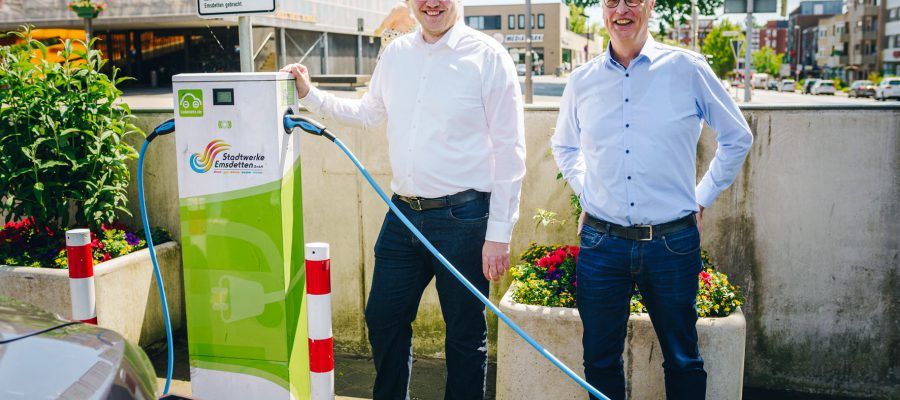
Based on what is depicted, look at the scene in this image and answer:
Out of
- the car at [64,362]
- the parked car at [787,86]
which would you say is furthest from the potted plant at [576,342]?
the parked car at [787,86]

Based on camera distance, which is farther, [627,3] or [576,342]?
[576,342]

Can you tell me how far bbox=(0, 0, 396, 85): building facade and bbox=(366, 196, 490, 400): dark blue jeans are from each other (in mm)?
31687

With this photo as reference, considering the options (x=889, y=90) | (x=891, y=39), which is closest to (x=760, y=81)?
(x=891, y=39)

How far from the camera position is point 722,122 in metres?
2.94

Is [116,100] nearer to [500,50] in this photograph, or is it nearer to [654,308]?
[500,50]

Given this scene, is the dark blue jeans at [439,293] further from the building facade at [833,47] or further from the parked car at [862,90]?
the building facade at [833,47]

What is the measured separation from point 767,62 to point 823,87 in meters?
47.8

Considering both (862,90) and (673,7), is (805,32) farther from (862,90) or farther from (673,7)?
(673,7)

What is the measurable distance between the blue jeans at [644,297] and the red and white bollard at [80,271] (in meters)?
2.28

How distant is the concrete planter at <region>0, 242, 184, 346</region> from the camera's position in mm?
4547

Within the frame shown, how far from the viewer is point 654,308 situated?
9.83 feet

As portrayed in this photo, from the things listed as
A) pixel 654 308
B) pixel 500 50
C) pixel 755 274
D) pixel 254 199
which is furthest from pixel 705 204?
pixel 254 199

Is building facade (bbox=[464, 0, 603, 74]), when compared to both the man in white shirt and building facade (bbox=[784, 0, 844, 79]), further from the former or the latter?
the man in white shirt

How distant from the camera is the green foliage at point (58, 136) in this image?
4.71 m
